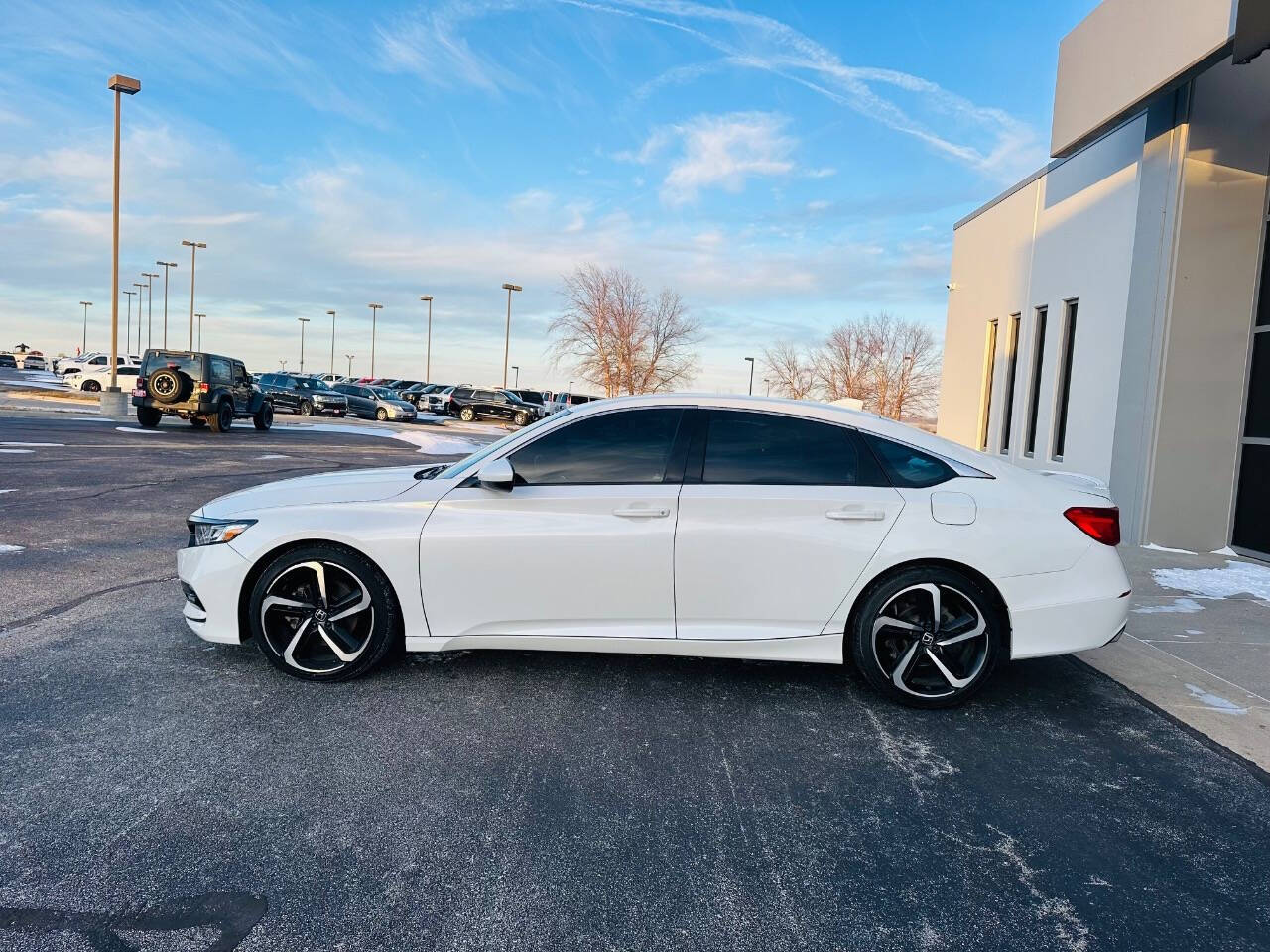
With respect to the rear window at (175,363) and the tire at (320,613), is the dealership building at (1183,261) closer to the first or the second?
the tire at (320,613)

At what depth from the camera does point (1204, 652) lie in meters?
5.70

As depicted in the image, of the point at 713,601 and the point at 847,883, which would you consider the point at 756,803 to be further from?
the point at 713,601

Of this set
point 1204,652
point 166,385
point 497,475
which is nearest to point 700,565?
point 497,475

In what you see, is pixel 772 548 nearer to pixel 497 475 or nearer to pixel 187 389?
pixel 497 475

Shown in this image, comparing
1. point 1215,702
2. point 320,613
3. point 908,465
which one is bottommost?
point 1215,702

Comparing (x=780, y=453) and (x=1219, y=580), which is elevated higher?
(x=780, y=453)

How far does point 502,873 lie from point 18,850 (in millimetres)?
1560

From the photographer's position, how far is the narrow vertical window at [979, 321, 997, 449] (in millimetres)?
17172

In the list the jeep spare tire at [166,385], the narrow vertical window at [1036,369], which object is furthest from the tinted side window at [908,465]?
the jeep spare tire at [166,385]

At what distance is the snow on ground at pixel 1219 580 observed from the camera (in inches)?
304

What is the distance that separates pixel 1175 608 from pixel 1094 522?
3324 mm

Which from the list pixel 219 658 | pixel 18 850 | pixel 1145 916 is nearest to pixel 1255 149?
pixel 1145 916

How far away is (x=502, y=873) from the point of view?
2.81 meters

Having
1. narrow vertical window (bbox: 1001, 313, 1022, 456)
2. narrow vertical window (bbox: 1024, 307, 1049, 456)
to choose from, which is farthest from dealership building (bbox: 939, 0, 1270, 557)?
narrow vertical window (bbox: 1001, 313, 1022, 456)
